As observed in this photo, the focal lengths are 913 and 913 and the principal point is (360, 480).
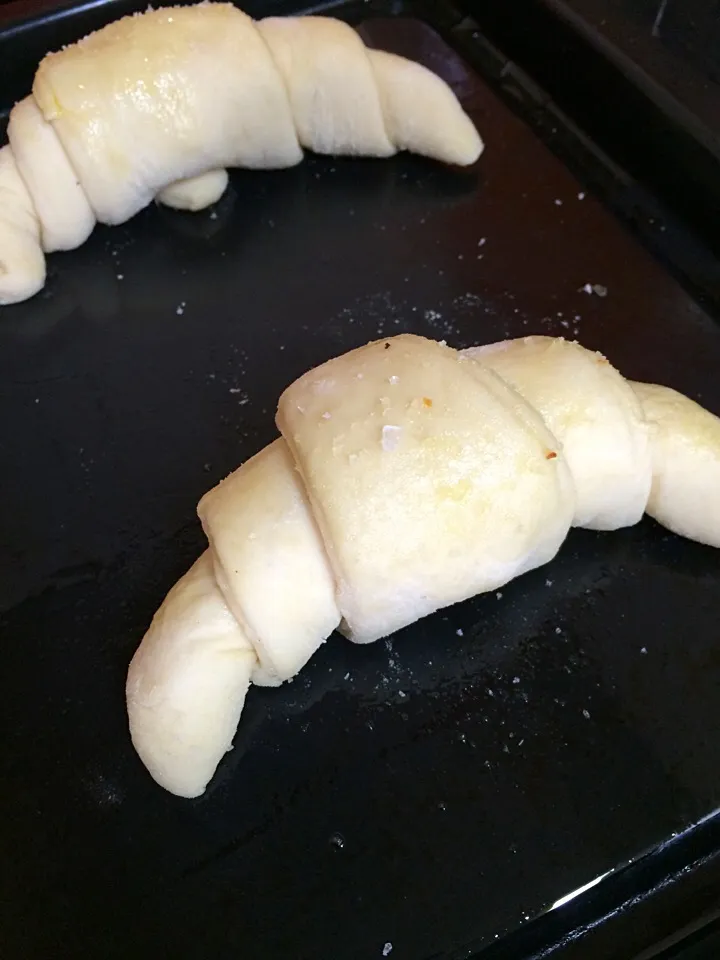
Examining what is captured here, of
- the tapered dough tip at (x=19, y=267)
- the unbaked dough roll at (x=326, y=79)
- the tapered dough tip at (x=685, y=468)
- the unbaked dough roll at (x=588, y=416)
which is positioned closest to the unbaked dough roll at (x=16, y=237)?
the tapered dough tip at (x=19, y=267)

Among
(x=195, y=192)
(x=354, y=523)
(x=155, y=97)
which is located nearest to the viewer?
(x=354, y=523)

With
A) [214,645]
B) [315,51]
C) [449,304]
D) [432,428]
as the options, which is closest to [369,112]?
[315,51]

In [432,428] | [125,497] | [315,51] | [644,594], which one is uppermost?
[315,51]

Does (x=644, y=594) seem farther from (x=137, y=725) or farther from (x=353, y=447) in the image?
(x=137, y=725)

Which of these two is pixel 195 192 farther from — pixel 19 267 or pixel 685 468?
pixel 685 468

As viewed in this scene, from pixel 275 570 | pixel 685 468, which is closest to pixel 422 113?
pixel 685 468

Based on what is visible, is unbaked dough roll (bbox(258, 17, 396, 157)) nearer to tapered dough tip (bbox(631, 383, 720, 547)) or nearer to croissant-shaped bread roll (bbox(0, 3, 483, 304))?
croissant-shaped bread roll (bbox(0, 3, 483, 304))

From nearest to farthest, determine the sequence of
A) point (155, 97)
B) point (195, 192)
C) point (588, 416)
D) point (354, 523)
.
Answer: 1. point (354, 523)
2. point (588, 416)
3. point (155, 97)
4. point (195, 192)
